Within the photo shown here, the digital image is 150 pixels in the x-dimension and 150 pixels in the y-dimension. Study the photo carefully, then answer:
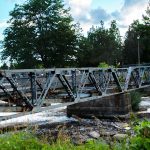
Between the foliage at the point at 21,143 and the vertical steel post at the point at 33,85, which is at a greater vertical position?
the vertical steel post at the point at 33,85

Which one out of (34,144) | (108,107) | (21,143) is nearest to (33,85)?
(21,143)

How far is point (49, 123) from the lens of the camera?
30797 mm

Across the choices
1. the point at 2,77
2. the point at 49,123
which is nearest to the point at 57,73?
the point at 2,77

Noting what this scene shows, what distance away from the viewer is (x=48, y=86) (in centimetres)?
1950

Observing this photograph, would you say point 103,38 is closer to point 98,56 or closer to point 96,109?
point 98,56

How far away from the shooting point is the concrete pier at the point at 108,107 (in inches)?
1331

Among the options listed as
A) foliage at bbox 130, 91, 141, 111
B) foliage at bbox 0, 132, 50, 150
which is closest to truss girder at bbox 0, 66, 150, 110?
foliage at bbox 130, 91, 141, 111

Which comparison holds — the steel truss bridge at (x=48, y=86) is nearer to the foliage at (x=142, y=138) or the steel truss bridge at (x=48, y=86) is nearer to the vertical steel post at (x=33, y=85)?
the vertical steel post at (x=33, y=85)

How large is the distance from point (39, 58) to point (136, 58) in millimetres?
19227

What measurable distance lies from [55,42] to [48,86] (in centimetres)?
6271

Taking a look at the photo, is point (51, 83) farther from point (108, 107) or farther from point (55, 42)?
point (55, 42)

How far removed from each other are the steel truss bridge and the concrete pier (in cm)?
70

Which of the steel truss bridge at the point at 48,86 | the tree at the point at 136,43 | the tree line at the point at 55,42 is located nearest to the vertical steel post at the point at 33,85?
the steel truss bridge at the point at 48,86

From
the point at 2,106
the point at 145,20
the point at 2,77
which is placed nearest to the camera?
the point at 2,77
